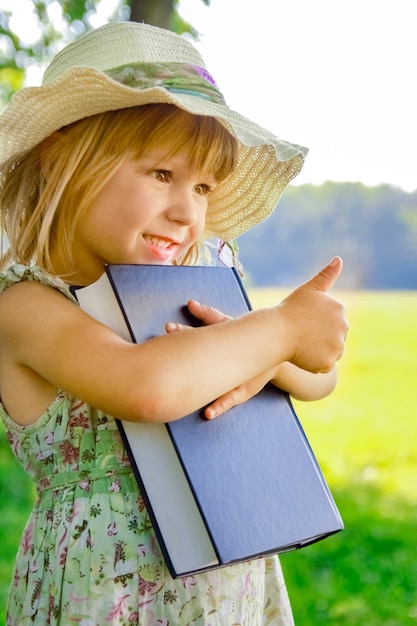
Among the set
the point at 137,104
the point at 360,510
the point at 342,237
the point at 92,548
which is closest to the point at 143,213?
the point at 137,104

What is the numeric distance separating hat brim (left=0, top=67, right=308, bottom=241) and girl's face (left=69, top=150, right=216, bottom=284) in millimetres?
111

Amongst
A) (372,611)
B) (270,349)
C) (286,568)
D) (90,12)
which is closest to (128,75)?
(270,349)

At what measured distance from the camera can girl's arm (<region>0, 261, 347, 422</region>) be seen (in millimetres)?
1416

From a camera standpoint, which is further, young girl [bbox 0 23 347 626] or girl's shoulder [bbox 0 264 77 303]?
girl's shoulder [bbox 0 264 77 303]

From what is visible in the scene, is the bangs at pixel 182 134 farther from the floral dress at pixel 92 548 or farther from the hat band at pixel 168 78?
the floral dress at pixel 92 548

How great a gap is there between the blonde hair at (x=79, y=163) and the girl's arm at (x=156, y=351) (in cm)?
19

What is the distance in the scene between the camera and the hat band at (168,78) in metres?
1.67

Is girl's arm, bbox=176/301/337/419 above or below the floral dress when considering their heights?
above

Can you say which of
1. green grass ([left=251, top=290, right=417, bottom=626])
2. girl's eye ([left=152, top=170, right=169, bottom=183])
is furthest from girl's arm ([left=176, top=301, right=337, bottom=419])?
green grass ([left=251, top=290, right=417, bottom=626])

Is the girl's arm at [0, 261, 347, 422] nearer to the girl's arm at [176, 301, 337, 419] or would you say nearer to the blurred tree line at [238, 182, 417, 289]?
the girl's arm at [176, 301, 337, 419]

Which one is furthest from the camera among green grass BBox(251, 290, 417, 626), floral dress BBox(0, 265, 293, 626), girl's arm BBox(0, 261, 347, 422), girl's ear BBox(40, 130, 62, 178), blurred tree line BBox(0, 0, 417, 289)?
blurred tree line BBox(0, 0, 417, 289)

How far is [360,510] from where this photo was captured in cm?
497

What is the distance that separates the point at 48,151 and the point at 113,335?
0.50 meters

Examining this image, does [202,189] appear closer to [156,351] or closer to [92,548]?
[156,351]
